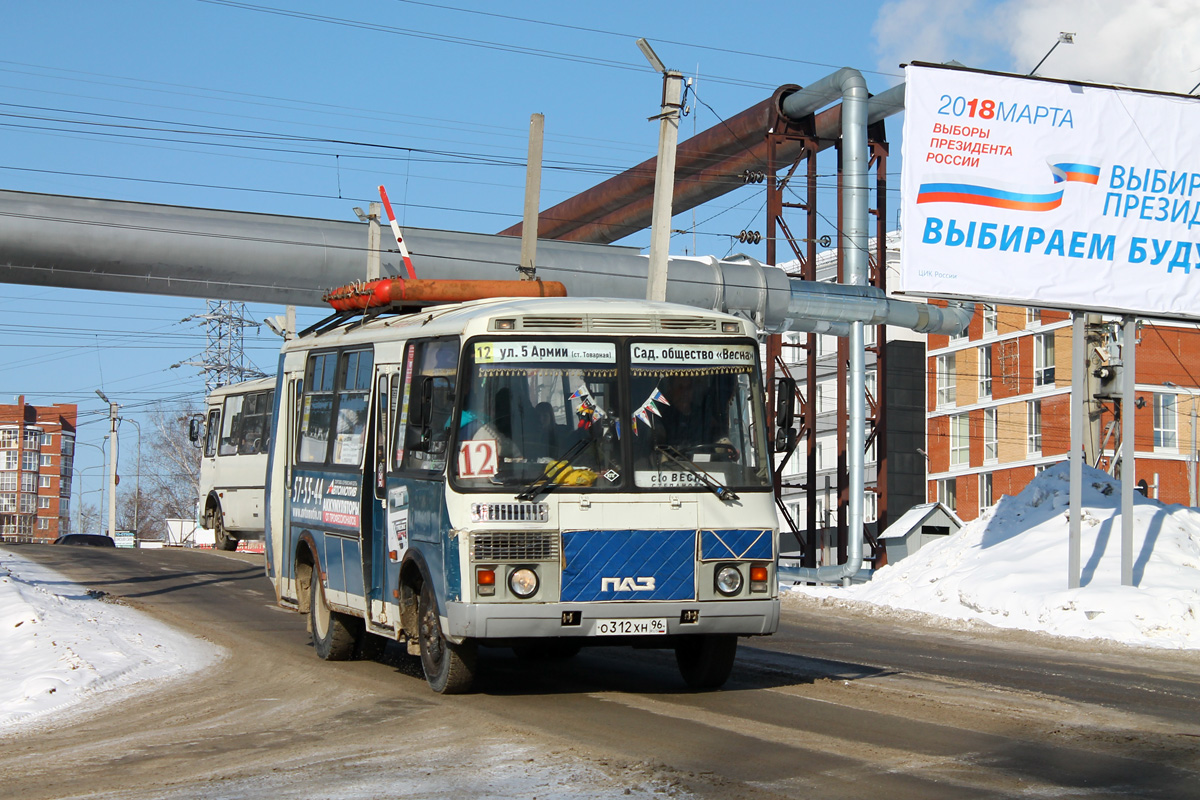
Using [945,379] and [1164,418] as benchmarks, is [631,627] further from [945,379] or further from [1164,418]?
[945,379]

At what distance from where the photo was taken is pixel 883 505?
3516 centimetres

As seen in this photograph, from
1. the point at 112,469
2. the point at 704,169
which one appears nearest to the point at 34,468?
the point at 112,469

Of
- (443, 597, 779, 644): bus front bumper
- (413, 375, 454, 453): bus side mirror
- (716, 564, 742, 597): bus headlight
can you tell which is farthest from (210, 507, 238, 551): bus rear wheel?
(716, 564, 742, 597): bus headlight

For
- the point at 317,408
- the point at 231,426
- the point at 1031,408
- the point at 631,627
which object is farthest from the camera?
the point at 1031,408

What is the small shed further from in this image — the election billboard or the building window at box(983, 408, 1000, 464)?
the building window at box(983, 408, 1000, 464)

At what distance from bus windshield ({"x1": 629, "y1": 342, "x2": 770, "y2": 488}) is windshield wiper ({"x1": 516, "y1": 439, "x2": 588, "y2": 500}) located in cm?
43

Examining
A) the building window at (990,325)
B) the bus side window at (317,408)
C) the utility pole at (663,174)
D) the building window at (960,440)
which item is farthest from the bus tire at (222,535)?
the building window at (960,440)

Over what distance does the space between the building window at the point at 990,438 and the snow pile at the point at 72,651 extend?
58200mm

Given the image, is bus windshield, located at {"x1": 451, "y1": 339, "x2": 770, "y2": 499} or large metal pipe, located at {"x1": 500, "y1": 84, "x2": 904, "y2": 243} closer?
bus windshield, located at {"x1": 451, "y1": 339, "x2": 770, "y2": 499}

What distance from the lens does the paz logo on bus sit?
10.3m

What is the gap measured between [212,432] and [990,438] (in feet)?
154

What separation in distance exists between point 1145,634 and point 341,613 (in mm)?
10575

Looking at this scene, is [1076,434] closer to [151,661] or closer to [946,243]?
[946,243]

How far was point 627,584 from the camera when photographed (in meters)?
10.3
